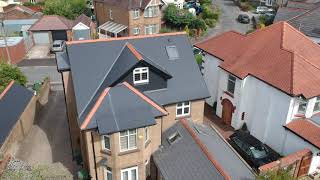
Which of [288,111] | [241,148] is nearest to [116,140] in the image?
[241,148]

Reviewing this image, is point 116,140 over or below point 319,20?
below

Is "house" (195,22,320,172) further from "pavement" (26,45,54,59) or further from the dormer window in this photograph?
"pavement" (26,45,54,59)

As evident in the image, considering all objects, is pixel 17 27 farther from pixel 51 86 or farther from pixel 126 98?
pixel 126 98

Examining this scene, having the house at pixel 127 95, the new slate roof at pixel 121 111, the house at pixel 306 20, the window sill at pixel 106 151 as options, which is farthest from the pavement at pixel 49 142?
the house at pixel 306 20

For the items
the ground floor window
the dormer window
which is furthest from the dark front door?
the ground floor window

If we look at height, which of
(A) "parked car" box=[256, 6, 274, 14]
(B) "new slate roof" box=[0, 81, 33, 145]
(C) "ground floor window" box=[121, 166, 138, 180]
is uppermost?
(A) "parked car" box=[256, 6, 274, 14]

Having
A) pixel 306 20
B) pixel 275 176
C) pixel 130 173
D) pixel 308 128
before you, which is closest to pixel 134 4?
pixel 306 20

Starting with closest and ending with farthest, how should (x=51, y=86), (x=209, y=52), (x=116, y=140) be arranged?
(x=116, y=140) → (x=209, y=52) → (x=51, y=86)
